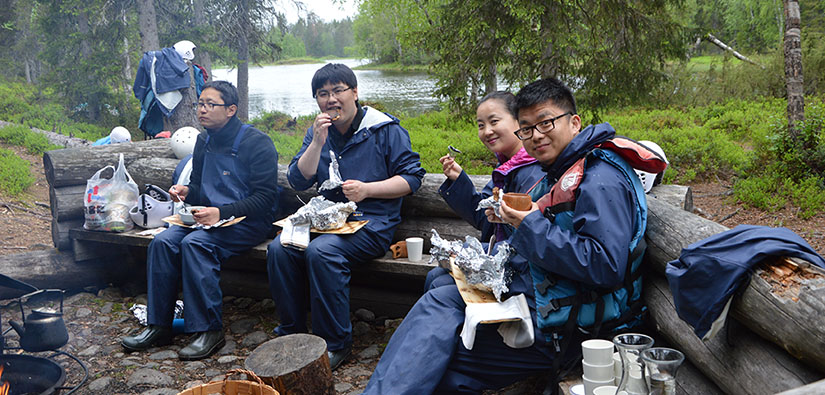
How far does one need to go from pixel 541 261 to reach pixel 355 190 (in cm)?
191

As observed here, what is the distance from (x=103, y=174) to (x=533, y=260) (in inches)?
181

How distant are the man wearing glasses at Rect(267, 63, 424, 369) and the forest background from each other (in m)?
3.75

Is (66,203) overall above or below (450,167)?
below

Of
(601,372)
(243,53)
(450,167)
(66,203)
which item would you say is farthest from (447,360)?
(243,53)

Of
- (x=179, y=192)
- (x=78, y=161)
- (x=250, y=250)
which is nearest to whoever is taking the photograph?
(x=250, y=250)

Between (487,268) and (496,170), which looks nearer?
(487,268)

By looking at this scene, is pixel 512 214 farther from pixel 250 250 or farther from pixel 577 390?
pixel 250 250

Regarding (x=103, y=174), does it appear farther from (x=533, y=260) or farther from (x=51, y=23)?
(x=51, y=23)

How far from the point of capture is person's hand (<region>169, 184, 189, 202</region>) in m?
4.76

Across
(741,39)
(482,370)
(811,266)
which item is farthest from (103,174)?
(741,39)

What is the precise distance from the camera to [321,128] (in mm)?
4016

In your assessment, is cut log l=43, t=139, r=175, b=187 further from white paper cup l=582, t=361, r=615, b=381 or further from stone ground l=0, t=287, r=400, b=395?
white paper cup l=582, t=361, r=615, b=381

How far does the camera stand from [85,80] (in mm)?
17562

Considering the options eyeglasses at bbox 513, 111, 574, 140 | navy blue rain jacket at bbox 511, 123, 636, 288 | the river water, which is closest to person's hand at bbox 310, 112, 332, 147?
eyeglasses at bbox 513, 111, 574, 140
